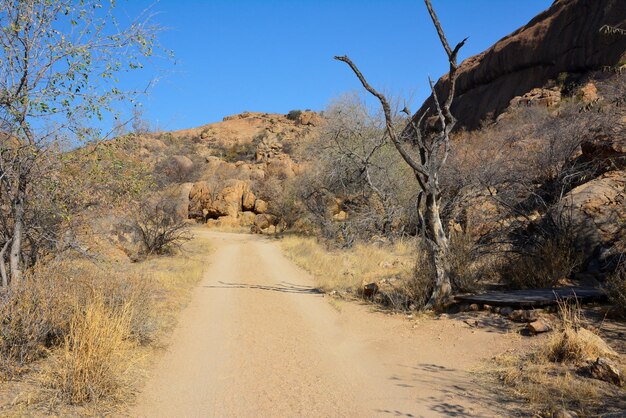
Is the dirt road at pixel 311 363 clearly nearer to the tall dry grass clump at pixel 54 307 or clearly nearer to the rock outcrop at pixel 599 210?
the tall dry grass clump at pixel 54 307

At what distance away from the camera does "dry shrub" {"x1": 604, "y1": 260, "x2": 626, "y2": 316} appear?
6.45 metres

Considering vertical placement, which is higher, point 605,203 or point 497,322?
point 605,203

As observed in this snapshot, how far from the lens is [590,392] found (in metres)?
4.41

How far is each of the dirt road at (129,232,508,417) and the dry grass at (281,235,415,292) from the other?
6.28 ft

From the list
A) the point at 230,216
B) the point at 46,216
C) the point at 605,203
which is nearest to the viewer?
the point at 46,216

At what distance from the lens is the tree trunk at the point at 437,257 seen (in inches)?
334

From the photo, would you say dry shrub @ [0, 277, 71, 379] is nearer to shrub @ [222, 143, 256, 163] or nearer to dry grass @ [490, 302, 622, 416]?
dry grass @ [490, 302, 622, 416]

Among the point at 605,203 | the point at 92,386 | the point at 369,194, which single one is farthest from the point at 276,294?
the point at 369,194

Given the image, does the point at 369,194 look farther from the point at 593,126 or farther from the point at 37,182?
the point at 37,182

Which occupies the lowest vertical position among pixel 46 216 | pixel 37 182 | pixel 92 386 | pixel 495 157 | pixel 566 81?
pixel 92 386

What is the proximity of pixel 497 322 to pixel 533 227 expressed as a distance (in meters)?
3.54

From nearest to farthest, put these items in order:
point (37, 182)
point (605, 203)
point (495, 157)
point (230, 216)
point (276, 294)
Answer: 1. point (37, 182)
2. point (605, 203)
3. point (276, 294)
4. point (495, 157)
5. point (230, 216)

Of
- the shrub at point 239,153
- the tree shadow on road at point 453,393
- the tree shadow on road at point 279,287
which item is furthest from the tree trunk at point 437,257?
the shrub at point 239,153

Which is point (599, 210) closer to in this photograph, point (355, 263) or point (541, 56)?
point (355, 263)
